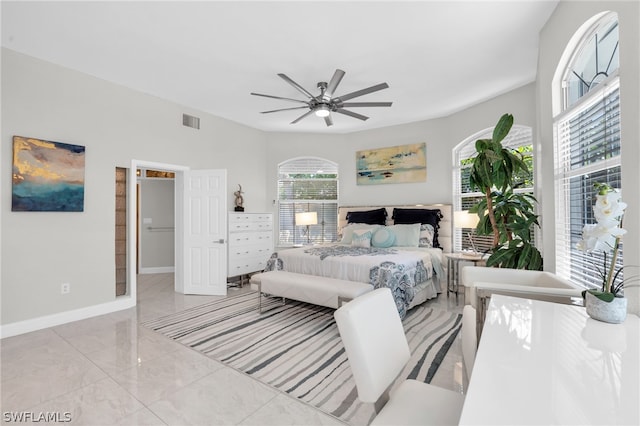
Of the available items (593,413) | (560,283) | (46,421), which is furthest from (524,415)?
(46,421)

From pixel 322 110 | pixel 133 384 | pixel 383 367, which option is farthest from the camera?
pixel 322 110

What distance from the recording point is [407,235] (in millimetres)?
4668

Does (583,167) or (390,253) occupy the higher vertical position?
(583,167)

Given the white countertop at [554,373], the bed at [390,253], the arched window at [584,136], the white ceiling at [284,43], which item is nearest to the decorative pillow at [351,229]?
the bed at [390,253]

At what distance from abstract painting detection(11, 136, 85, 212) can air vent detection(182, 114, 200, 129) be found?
1.51 metres

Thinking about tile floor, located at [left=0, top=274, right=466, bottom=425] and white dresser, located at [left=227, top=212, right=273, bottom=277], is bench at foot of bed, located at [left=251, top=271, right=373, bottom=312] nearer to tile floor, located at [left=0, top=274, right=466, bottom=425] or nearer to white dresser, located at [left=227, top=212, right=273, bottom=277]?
tile floor, located at [left=0, top=274, right=466, bottom=425]

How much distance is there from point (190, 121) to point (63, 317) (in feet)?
10.3

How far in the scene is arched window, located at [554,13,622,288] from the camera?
1.81 meters

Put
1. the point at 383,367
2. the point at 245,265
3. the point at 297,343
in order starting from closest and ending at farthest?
1. the point at 383,367
2. the point at 297,343
3. the point at 245,265

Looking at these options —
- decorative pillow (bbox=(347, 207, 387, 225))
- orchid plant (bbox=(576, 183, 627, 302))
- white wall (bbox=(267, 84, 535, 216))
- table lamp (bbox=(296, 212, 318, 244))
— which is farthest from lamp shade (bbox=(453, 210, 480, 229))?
orchid plant (bbox=(576, 183, 627, 302))

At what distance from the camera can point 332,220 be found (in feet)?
20.2

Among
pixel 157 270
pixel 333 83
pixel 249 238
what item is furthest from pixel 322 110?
pixel 157 270

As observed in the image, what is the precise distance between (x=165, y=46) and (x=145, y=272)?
4.92m

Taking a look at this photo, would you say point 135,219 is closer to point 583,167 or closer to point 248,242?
point 248,242
